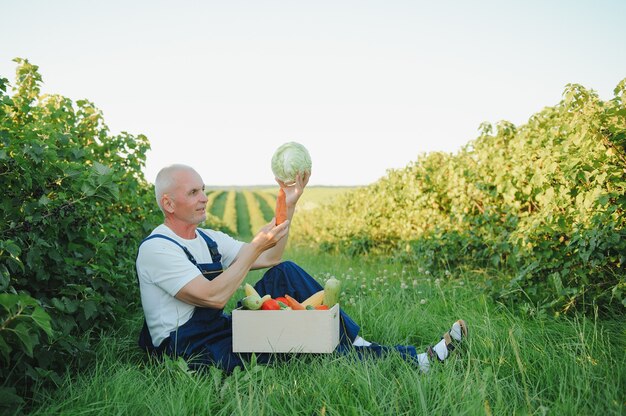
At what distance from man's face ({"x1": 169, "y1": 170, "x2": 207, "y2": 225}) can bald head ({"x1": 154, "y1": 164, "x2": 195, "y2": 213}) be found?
18 mm

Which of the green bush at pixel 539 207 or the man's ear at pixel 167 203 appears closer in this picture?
the man's ear at pixel 167 203

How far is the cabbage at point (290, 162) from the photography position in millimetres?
3641

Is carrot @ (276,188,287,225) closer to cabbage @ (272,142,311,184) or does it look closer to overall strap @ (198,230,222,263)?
cabbage @ (272,142,311,184)

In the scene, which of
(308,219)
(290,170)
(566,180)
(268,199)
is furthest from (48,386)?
(268,199)

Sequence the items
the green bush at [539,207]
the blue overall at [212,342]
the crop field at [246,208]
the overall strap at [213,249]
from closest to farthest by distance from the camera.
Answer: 1. the blue overall at [212,342]
2. the overall strap at [213,249]
3. the green bush at [539,207]
4. the crop field at [246,208]

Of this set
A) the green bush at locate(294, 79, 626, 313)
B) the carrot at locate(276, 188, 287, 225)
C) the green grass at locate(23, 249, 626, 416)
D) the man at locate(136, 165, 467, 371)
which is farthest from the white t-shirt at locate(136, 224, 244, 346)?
the green bush at locate(294, 79, 626, 313)

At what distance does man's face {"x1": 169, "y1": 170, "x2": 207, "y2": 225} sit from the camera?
3436 mm

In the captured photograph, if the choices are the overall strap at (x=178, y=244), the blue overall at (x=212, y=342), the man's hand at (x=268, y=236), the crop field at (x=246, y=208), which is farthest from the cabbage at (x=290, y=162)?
the crop field at (x=246, y=208)

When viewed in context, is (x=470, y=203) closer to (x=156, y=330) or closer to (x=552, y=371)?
(x=552, y=371)

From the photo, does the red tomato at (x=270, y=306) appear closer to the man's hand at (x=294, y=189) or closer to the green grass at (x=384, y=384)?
the green grass at (x=384, y=384)

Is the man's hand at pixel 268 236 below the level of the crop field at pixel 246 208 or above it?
above

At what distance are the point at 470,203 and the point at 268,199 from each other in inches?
1707

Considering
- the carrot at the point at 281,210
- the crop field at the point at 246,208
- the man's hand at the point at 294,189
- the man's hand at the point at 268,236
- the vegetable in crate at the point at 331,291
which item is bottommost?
the crop field at the point at 246,208

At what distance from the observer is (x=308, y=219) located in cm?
1758
